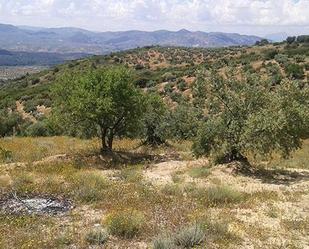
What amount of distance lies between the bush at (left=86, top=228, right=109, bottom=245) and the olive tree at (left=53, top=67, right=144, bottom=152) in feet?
34.1

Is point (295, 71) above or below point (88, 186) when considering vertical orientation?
below

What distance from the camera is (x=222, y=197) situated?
14.5 m

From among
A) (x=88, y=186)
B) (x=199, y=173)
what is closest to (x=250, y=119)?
(x=199, y=173)

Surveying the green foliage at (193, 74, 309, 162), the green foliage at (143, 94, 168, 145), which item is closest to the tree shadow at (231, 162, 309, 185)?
the green foliage at (193, 74, 309, 162)

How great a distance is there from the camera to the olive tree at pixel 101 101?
21.2 metres

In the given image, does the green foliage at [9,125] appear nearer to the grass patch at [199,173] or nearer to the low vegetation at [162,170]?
the low vegetation at [162,170]

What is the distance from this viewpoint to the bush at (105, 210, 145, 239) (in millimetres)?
11180

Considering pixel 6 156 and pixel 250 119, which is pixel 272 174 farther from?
pixel 6 156

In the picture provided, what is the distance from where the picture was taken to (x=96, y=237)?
10.7 m

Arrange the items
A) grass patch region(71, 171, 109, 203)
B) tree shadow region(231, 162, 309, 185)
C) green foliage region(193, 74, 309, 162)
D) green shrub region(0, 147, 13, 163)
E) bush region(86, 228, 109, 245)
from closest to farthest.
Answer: bush region(86, 228, 109, 245) < grass patch region(71, 171, 109, 203) < tree shadow region(231, 162, 309, 185) < green foliage region(193, 74, 309, 162) < green shrub region(0, 147, 13, 163)

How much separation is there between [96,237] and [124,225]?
32.4 inches

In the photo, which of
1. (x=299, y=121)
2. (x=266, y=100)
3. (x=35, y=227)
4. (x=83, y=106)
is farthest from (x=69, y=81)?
(x=35, y=227)

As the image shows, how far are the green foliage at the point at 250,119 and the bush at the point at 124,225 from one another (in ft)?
27.0

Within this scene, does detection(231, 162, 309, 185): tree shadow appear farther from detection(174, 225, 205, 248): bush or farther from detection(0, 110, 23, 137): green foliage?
detection(0, 110, 23, 137): green foliage
